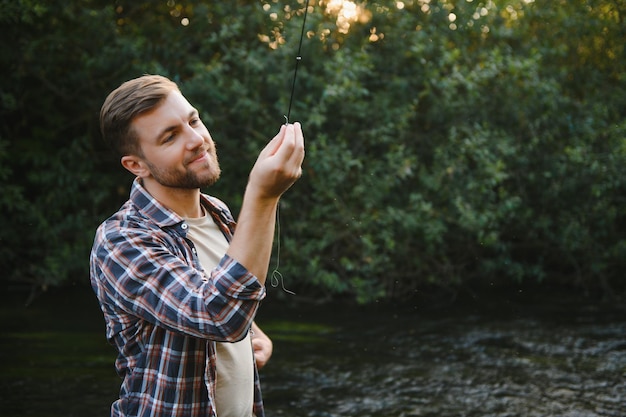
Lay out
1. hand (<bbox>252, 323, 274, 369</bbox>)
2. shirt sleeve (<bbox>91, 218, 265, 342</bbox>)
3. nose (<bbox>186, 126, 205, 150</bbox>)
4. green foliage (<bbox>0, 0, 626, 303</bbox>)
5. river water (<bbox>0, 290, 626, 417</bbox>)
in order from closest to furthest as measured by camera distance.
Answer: shirt sleeve (<bbox>91, 218, 265, 342</bbox>)
nose (<bbox>186, 126, 205, 150</bbox>)
hand (<bbox>252, 323, 274, 369</bbox>)
river water (<bbox>0, 290, 626, 417</bbox>)
green foliage (<bbox>0, 0, 626, 303</bbox>)

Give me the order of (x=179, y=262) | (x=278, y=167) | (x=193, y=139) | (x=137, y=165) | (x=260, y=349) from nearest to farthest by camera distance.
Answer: (x=278, y=167) → (x=179, y=262) → (x=193, y=139) → (x=137, y=165) → (x=260, y=349)

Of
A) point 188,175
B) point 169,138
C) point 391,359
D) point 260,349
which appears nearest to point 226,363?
point 260,349

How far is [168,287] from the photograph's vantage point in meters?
1.75

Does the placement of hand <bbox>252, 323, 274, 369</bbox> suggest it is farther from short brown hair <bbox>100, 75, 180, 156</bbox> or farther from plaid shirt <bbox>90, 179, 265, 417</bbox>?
short brown hair <bbox>100, 75, 180, 156</bbox>

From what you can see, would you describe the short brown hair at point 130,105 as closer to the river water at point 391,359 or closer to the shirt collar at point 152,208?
the shirt collar at point 152,208

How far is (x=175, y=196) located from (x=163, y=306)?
46 cm

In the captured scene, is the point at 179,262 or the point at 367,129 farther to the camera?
the point at 367,129

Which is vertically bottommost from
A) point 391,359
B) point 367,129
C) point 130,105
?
point 391,359

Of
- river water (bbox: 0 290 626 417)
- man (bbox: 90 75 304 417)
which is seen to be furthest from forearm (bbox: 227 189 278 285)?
river water (bbox: 0 290 626 417)

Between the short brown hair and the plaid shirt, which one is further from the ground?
the short brown hair

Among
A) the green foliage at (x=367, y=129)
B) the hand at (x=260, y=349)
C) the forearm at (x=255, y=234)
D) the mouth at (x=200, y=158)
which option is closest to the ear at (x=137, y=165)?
the mouth at (x=200, y=158)

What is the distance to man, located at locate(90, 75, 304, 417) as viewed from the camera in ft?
5.55

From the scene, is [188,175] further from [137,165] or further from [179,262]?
[179,262]

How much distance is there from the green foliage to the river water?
467mm
